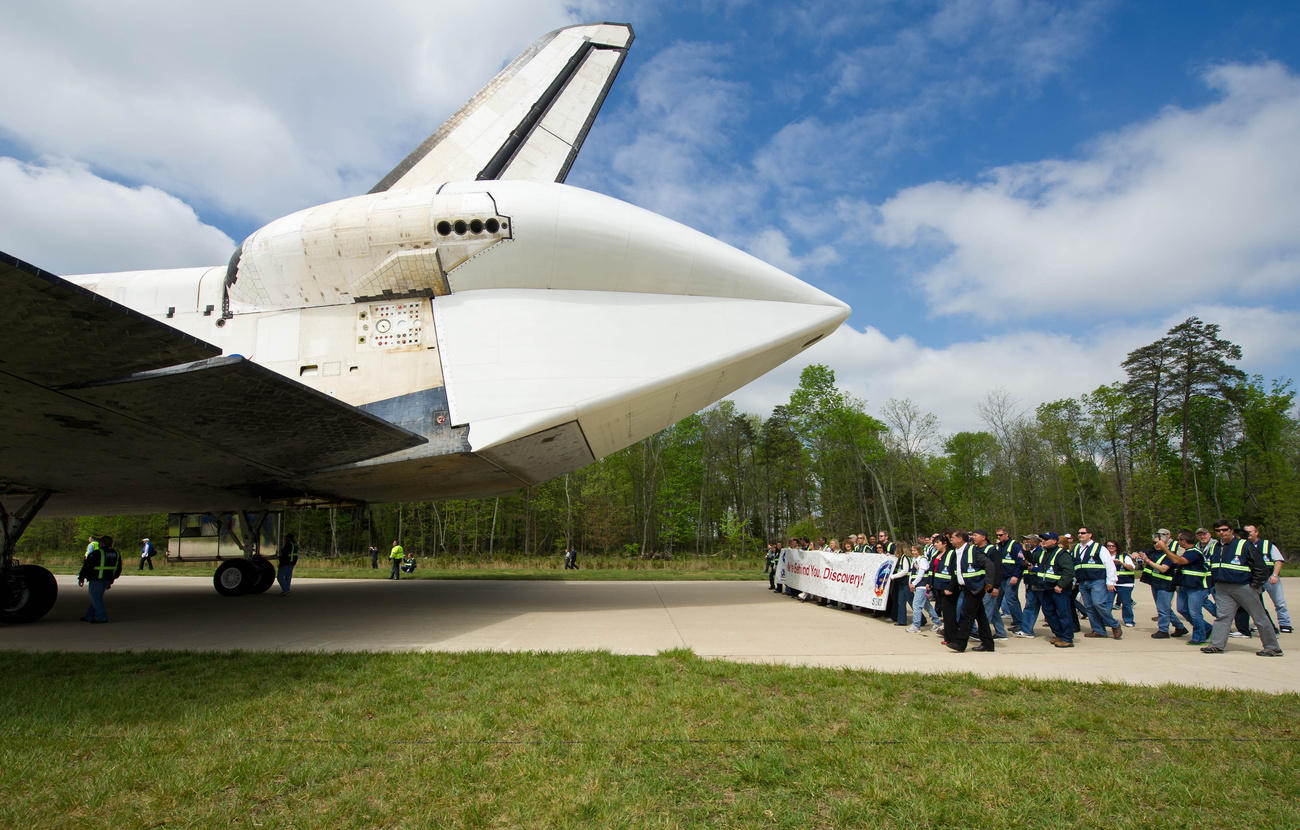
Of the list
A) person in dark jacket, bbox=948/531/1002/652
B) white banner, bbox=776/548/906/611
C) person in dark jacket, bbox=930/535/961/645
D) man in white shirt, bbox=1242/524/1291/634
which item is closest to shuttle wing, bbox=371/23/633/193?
white banner, bbox=776/548/906/611

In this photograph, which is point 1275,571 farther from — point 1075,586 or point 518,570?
point 518,570

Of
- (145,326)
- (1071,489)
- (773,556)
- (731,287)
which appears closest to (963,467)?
(1071,489)

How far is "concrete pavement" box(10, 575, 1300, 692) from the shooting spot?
6.63m

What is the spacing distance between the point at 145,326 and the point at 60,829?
14.0ft

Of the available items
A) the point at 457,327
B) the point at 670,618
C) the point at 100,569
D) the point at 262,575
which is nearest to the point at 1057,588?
the point at 670,618

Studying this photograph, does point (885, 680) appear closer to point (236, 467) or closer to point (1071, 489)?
point (236, 467)

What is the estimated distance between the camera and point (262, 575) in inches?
579

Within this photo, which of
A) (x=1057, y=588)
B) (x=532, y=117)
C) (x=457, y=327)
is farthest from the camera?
(x=532, y=117)

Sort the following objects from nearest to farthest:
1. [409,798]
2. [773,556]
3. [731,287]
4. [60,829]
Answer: [60,829] → [409,798] → [731,287] → [773,556]

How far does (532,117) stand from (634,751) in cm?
1268

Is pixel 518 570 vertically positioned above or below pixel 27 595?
below

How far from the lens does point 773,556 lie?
720 inches

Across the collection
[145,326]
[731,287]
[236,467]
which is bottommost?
[236,467]

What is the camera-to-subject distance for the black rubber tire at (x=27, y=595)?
9961 millimetres
